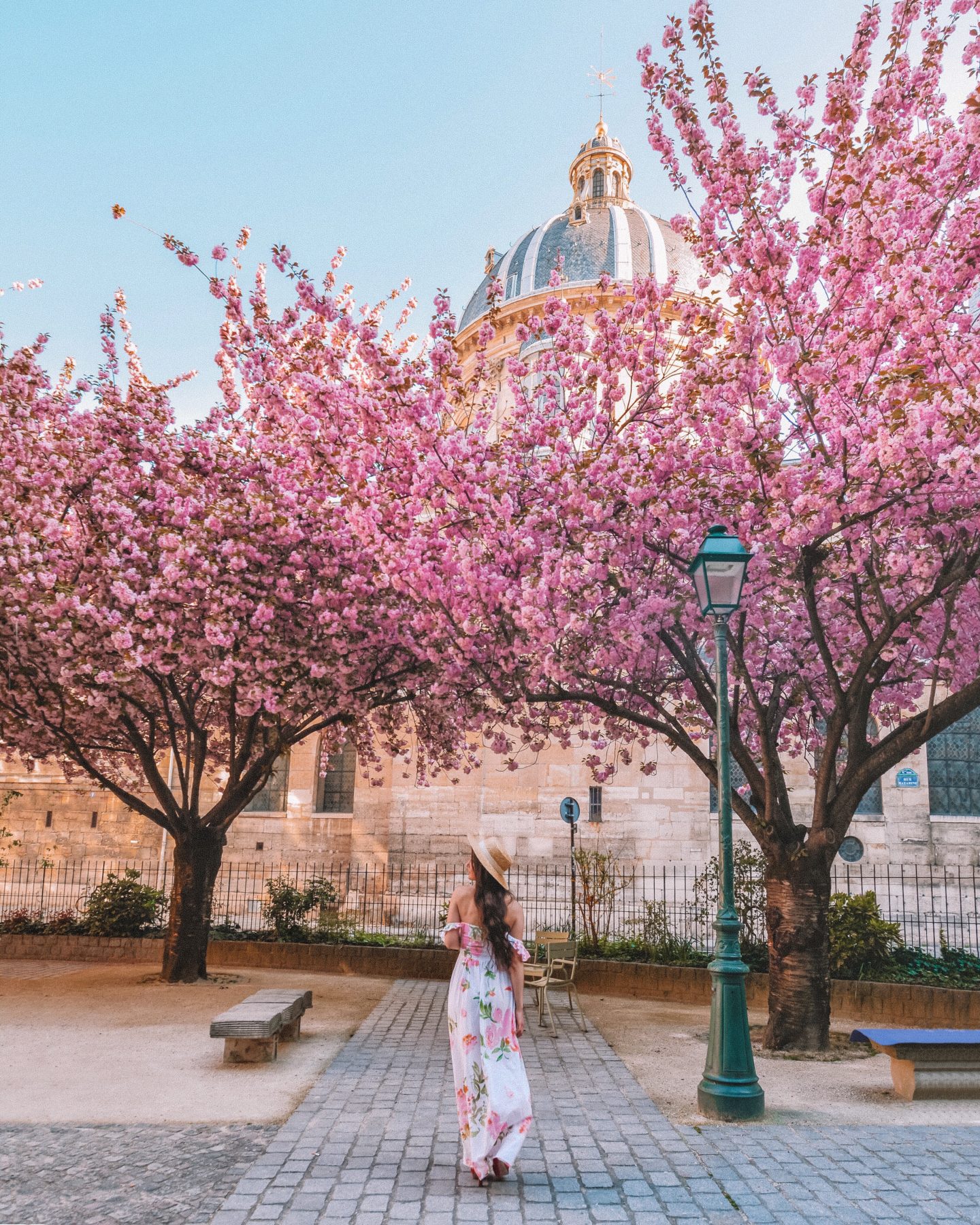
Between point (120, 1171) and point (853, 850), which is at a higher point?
point (853, 850)

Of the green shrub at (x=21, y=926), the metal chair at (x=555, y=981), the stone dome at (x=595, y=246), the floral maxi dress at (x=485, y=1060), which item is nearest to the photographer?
the floral maxi dress at (x=485, y=1060)

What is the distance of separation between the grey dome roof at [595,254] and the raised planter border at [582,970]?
2595 cm

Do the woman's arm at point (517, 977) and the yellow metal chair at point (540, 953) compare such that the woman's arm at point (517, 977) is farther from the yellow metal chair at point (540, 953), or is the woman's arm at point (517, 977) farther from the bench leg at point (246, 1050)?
the yellow metal chair at point (540, 953)

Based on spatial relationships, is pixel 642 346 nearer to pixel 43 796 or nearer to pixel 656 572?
pixel 656 572

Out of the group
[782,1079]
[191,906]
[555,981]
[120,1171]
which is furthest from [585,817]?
[120,1171]

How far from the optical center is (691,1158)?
532 cm

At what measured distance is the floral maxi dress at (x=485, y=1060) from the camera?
191 inches

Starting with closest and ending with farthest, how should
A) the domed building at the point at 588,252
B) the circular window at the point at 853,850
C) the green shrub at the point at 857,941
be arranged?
the green shrub at the point at 857,941
the circular window at the point at 853,850
the domed building at the point at 588,252

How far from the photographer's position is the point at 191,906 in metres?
12.4

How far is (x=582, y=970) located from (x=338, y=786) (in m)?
12.5

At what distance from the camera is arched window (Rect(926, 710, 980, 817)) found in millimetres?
20375

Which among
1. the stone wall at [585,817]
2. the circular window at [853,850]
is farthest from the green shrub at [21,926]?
the circular window at [853,850]

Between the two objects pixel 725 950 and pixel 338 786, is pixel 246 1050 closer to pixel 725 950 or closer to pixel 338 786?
pixel 725 950

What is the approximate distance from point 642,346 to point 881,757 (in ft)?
14.8
